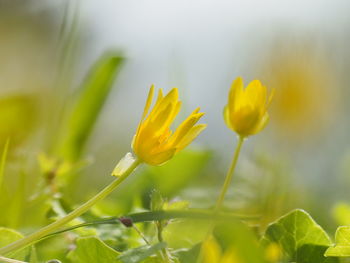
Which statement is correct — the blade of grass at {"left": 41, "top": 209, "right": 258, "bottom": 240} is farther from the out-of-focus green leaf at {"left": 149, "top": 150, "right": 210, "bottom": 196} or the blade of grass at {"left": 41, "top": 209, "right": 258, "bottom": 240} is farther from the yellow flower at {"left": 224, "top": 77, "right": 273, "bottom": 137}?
the out-of-focus green leaf at {"left": 149, "top": 150, "right": 210, "bottom": 196}

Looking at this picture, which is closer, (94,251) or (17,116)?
(94,251)

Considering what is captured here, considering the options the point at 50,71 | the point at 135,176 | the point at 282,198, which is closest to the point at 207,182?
the point at 135,176

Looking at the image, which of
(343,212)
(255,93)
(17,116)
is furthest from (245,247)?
(17,116)

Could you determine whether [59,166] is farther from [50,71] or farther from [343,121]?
[50,71]

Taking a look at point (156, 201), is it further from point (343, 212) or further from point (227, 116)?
point (343, 212)

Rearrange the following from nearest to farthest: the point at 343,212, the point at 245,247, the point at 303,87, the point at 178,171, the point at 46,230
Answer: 1. the point at 245,247
2. the point at 46,230
3. the point at 343,212
4. the point at 178,171
5. the point at 303,87

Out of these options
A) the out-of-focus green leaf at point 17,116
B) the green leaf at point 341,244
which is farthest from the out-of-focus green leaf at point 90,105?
the green leaf at point 341,244

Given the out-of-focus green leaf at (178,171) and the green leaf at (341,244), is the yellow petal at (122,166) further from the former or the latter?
the out-of-focus green leaf at (178,171)
